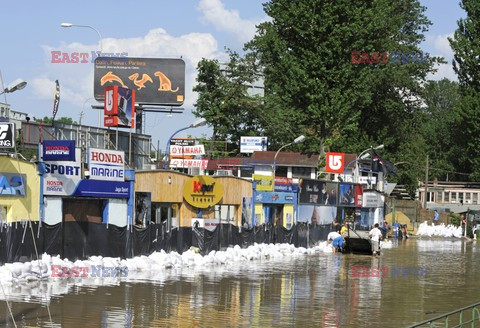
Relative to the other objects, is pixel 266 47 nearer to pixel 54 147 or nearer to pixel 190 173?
pixel 190 173

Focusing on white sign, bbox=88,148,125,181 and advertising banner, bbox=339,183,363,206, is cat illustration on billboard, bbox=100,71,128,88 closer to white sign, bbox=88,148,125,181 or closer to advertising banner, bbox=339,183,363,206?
advertising banner, bbox=339,183,363,206

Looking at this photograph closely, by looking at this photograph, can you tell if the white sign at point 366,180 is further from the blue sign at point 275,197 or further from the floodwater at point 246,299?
the floodwater at point 246,299

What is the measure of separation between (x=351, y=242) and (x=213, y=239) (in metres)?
13.5

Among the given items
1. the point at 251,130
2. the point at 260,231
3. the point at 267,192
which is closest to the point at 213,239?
the point at 260,231

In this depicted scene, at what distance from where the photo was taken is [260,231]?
139 ft

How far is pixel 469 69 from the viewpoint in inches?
3452

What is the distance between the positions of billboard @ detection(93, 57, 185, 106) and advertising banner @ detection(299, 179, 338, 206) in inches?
447

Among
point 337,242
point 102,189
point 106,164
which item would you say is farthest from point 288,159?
point 102,189

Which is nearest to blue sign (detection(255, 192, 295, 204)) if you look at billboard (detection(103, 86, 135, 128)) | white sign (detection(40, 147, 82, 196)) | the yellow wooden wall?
billboard (detection(103, 86, 135, 128))

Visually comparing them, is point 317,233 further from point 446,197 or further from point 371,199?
point 446,197

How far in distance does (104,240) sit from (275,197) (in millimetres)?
25217

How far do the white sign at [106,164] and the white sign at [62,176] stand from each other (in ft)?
3.99

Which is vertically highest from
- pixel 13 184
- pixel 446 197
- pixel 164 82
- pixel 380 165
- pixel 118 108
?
pixel 164 82

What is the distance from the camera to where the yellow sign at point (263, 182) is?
53213mm
